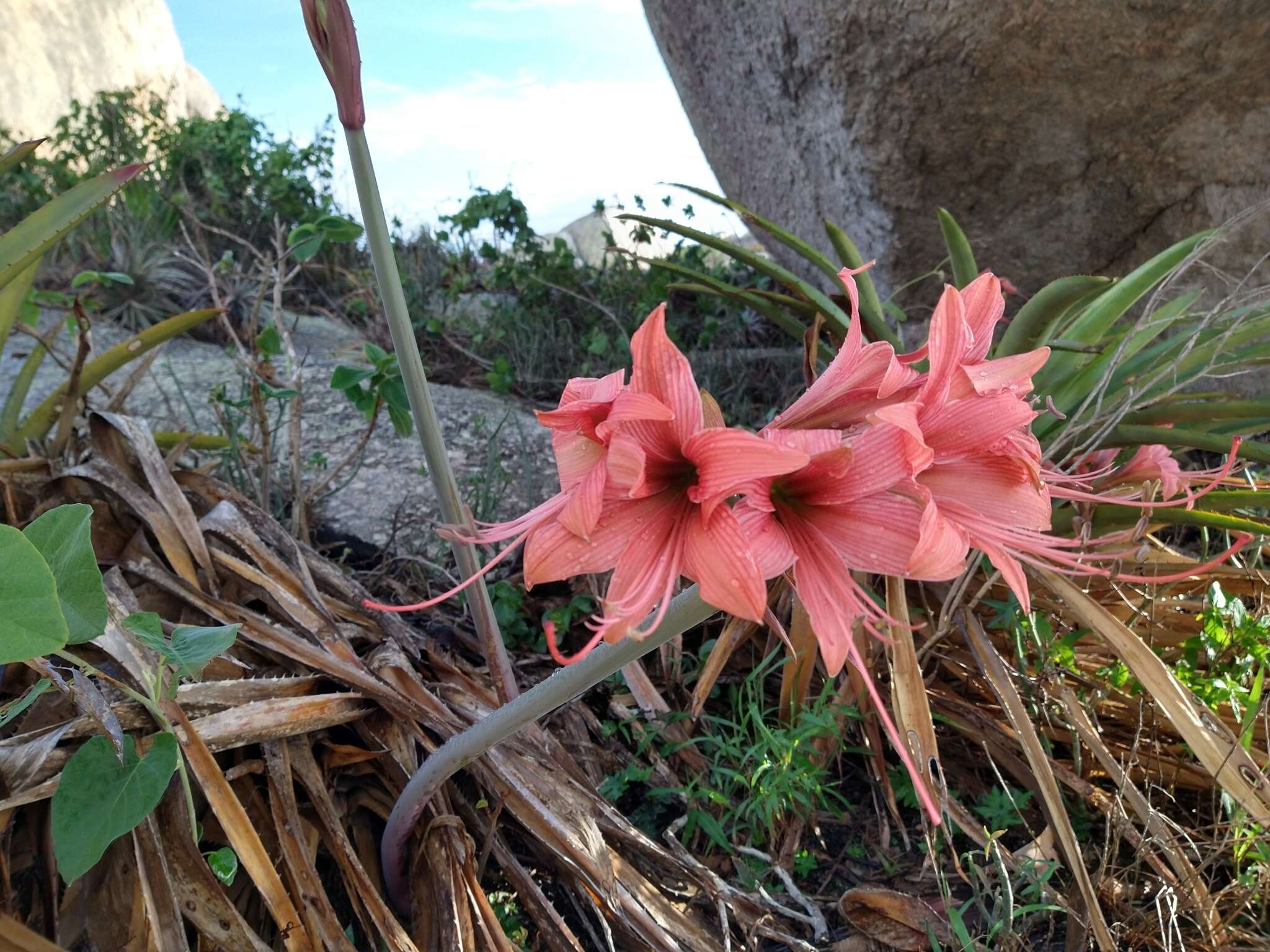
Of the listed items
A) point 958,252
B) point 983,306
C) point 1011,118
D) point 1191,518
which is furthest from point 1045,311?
point 1011,118

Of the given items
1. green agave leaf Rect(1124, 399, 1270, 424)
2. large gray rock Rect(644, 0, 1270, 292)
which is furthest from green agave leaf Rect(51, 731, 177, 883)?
large gray rock Rect(644, 0, 1270, 292)

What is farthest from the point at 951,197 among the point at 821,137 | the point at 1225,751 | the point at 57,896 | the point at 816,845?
the point at 57,896

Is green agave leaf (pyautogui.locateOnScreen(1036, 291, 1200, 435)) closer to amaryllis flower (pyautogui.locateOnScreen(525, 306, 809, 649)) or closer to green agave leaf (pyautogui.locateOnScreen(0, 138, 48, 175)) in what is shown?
amaryllis flower (pyautogui.locateOnScreen(525, 306, 809, 649))

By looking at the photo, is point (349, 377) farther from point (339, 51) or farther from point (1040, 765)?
point (1040, 765)

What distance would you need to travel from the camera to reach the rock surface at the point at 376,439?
2609 millimetres

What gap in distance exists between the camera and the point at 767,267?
2.20m

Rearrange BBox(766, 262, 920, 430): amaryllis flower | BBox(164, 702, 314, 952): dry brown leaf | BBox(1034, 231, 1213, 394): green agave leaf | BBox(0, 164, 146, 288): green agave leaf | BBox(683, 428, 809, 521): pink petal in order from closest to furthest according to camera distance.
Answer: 1. BBox(683, 428, 809, 521): pink petal
2. BBox(766, 262, 920, 430): amaryllis flower
3. BBox(164, 702, 314, 952): dry brown leaf
4. BBox(0, 164, 146, 288): green agave leaf
5. BBox(1034, 231, 1213, 394): green agave leaf

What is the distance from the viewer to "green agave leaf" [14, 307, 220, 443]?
6.90ft

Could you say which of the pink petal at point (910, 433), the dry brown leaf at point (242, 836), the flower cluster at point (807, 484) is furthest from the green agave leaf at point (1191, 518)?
the dry brown leaf at point (242, 836)

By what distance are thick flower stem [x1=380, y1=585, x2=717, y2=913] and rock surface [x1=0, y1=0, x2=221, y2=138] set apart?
448 inches

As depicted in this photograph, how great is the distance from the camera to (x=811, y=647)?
174 centimetres

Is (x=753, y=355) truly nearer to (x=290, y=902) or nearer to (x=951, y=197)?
(x=951, y=197)

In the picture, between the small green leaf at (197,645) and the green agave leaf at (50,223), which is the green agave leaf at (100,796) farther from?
the green agave leaf at (50,223)

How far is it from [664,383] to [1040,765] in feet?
4.32
